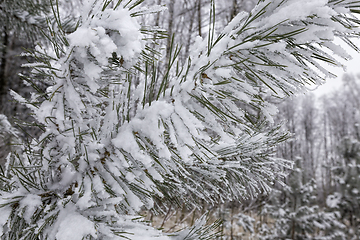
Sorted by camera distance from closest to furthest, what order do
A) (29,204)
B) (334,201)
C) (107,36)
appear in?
(107,36) → (29,204) → (334,201)

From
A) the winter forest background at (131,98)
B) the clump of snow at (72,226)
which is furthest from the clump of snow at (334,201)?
the clump of snow at (72,226)

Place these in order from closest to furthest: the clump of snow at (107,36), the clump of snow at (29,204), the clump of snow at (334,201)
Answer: the clump of snow at (107,36), the clump of snow at (29,204), the clump of snow at (334,201)

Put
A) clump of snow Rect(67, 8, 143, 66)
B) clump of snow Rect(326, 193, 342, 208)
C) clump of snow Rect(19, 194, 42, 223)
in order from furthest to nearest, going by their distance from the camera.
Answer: clump of snow Rect(326, 193, 342, 208) → clump of snow Rect(19, 194, 42, 223) → clump of snow Rect(67, 8, 143, 66)

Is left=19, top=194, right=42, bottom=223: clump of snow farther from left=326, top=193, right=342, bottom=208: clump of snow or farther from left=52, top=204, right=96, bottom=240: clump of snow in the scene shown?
left=326, top=193, right=342, bottom=208: clump of snow

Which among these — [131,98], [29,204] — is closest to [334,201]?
[131,98]

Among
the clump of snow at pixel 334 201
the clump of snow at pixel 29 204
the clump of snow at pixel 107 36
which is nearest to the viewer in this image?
the clump of snow at pixel 107 36

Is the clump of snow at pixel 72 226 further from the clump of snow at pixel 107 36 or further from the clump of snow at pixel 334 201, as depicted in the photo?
the clump of snow at pixel 334 201

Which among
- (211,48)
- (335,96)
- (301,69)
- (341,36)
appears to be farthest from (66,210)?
(335,96)

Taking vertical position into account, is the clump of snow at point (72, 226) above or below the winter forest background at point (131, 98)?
below

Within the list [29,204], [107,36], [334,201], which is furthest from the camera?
[334,201]

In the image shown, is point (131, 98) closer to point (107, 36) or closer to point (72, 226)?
point (107, 36)

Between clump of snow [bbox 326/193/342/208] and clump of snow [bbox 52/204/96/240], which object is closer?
clump of snow [bbox 52/204/96/240]

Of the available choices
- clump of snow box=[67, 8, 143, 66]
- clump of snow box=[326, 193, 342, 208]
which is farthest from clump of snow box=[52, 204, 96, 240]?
clump of snow box=[326, 193, 342, 208]

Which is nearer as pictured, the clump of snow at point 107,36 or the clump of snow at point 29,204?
the clump of snow at point 107,36
